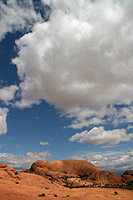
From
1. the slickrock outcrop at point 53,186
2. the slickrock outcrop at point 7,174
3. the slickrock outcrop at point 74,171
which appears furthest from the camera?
the slickrock outcrop at point 74,171

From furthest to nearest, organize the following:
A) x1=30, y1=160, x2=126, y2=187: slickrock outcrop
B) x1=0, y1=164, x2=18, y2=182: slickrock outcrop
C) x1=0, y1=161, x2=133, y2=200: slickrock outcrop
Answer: x1=30, y1=160, x2=126, y2=187: slickrock outcrop → x1=0, y1=164, x2=18, y2=182: slickrock outcrop → x1=0, y1=161, x2=133, y2=200: slickrock outcrop

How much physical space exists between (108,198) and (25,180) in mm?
23879

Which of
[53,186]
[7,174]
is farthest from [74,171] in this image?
[7,174]

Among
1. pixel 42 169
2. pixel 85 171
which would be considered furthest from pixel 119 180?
pixel 42 169

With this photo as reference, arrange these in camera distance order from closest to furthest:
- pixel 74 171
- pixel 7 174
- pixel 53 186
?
pixel 7 174, pixel 53 186, pixel 74 171

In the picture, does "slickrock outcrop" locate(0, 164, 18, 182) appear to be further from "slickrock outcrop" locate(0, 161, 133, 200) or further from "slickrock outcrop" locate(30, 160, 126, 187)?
"slickrock outcrop" locate(30, 160, 126, 187)

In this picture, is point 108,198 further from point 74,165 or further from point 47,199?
point 74,165

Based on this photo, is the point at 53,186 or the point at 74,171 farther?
the point at 74,171

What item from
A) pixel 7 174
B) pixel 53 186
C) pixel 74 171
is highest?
pixel 7 174

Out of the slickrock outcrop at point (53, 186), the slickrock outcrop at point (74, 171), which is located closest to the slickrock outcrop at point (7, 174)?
the slickrock outcrop at point (53, 186)

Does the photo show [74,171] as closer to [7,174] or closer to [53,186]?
[53,186]

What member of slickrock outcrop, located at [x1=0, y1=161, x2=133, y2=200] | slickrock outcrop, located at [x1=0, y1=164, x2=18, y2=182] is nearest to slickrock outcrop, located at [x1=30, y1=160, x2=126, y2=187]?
slickrock outcrop, located at [x1=0, y1=161, x2=133, y2=200]

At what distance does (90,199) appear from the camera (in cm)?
2603

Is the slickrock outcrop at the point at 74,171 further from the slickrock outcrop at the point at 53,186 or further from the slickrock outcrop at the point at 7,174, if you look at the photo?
the slickrock outcrop at the point at 7,174
